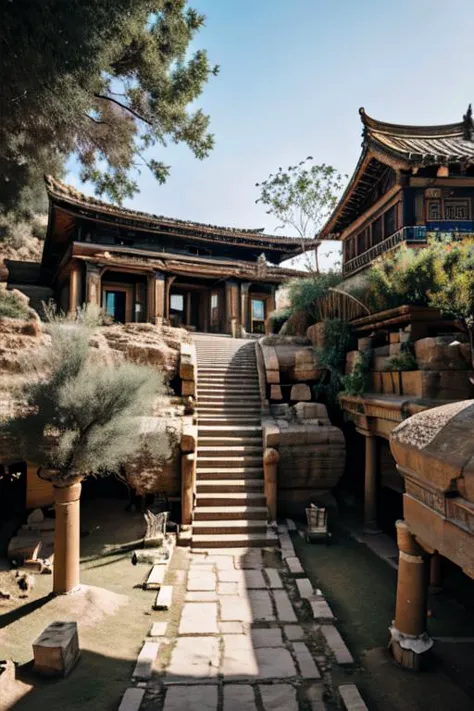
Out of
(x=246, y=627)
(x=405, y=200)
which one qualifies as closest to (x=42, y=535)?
(x=246, y=627)

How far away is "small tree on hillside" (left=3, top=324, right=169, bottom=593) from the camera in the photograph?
5.93m

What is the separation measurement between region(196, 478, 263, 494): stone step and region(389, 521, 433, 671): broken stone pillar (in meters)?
4.68

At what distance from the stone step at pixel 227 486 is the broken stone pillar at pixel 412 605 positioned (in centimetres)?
468

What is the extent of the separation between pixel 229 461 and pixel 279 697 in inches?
217

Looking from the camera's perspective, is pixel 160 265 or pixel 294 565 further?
pixel 160 265

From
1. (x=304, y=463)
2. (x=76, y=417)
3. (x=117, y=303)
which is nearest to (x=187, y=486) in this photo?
(x=304, y=463)

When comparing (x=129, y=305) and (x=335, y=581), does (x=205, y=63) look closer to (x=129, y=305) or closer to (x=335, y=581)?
(x=335, y=581)

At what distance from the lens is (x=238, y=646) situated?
199 inches

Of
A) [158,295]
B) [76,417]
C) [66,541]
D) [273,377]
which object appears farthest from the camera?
[158,295]

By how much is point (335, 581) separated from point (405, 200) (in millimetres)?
12673

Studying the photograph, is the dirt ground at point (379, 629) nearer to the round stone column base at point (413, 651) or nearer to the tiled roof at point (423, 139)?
the round stone column base at point (413, 651)

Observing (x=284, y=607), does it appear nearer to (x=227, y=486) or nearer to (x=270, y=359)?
(x=227, y=486)

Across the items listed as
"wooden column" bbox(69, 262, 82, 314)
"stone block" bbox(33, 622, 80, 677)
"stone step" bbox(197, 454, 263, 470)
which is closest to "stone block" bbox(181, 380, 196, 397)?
"stone step" bbox(197, 454, 263, 470)

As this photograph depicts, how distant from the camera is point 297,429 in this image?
9469mm
